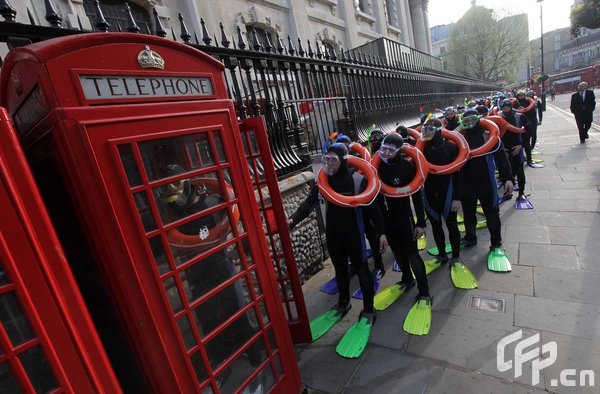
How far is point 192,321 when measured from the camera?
1920 mm

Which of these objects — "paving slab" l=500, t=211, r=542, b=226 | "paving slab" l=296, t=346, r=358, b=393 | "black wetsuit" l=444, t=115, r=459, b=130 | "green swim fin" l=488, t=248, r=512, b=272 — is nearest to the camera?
"paving slab" l=296, t=346, r=358, b=393

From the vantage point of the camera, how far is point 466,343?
9.78 ft

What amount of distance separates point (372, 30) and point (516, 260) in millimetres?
22242

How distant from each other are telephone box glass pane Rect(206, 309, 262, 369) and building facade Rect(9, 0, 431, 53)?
2.96 meters

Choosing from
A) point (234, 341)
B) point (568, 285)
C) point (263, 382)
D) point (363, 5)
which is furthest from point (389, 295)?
point (363, 5)

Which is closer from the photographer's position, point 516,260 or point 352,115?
point 516,260

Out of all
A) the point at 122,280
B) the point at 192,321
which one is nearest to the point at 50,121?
the point at 122,280

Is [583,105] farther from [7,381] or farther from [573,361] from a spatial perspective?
[7,381]

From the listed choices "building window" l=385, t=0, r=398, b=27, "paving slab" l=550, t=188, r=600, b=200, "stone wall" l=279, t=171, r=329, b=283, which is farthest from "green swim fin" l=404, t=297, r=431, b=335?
"building window" l=385, t=0, r=398, b=27

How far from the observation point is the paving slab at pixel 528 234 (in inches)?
188

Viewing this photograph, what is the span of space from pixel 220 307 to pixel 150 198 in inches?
38.0

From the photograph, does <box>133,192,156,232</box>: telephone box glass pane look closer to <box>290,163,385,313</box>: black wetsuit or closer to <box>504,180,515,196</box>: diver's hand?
<box>290,163,385,313</box>: black wetsuit

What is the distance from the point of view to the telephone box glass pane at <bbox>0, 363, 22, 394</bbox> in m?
1.29

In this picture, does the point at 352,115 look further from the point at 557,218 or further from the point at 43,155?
the point at 43,155
